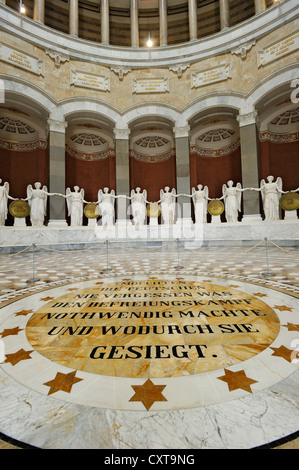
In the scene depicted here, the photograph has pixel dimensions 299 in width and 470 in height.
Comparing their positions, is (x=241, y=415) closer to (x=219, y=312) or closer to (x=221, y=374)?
(x=221, y=374)

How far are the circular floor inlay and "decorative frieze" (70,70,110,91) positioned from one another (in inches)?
528

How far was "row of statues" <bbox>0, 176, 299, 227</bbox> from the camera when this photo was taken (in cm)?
1069

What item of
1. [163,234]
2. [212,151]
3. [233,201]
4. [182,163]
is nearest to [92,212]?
[163,234]

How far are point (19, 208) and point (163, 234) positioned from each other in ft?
22.6

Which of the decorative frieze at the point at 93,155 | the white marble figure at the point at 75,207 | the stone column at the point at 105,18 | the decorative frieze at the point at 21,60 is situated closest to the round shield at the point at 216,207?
the white marble figure at the point at 75,207

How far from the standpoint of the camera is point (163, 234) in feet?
36.8

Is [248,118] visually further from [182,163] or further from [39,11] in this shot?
[39,11]

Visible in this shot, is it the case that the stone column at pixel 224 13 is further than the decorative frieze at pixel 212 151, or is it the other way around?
the decorative frieze at pixel 212 151

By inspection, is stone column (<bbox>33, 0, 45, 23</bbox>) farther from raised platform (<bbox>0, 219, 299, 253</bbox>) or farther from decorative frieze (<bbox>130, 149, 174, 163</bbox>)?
raised platform (<bbox>0, 219, 299, 253</bbox>)

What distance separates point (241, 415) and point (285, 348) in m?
0.81

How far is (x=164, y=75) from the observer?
13.8 meters

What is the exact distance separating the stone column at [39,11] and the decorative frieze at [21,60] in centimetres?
255

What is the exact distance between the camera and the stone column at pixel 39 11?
41.1 feet

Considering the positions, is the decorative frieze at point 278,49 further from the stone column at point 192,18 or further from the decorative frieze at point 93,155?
the decorative frieze at point 93,155
